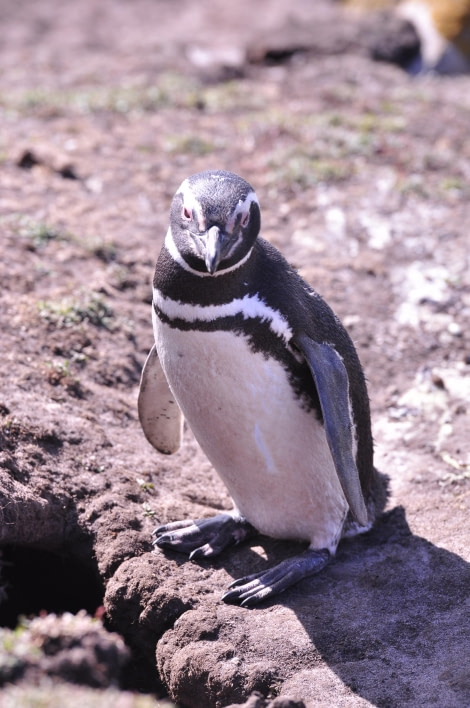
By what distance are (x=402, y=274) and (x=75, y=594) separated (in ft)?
10.7

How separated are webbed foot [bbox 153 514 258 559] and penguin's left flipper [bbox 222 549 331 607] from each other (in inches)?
9.9

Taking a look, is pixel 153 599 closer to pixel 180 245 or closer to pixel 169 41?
pixel 180 245

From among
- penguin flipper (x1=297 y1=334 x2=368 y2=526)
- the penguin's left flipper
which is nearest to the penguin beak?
penguin flipper (x1=297 y1=334 x2=368 y2=526)

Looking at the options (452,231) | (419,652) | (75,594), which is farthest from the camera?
(452,231)

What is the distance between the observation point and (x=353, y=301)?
602 cm

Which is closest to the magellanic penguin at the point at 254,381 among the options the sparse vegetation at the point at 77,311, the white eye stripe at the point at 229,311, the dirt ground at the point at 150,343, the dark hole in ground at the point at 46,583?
the white eye stripe at the point at 229,311

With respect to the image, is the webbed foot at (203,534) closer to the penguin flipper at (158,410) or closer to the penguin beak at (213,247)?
the penguin flipper at (158,410)

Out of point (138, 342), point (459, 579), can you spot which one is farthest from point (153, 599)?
point (138, 342)

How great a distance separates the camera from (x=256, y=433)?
12.3 ft

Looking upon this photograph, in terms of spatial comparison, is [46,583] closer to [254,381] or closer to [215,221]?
[254,381]

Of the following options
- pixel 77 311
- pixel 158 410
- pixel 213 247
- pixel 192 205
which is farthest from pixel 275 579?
pixel 77 311

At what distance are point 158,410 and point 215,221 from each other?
1278 mm

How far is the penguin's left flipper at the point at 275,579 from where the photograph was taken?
374 cm

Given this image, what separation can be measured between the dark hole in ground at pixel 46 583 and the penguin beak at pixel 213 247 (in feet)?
5.10
